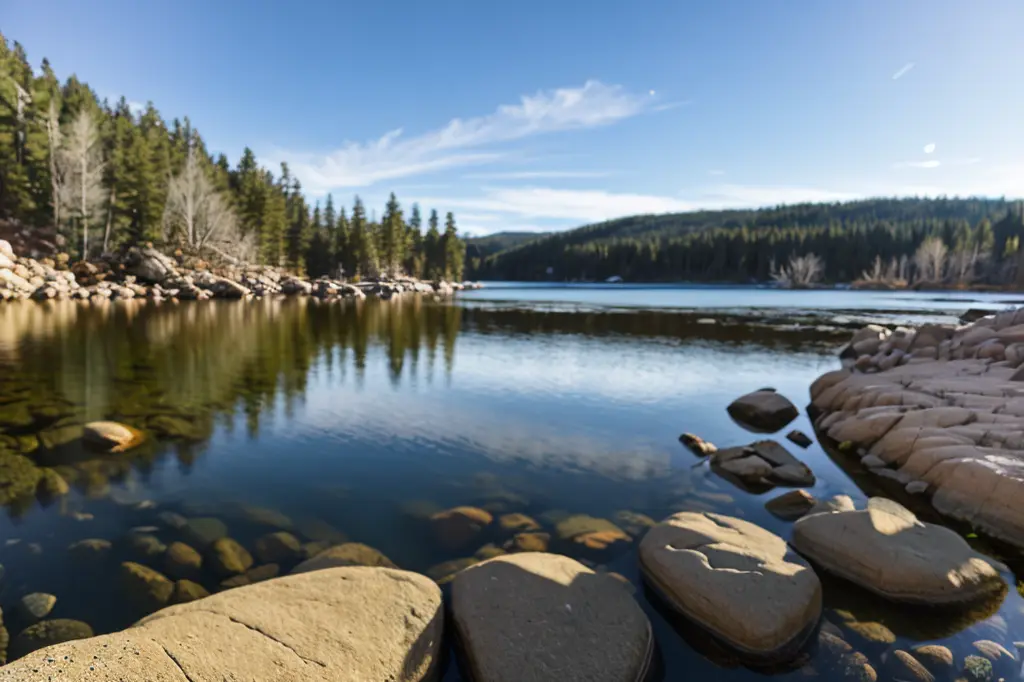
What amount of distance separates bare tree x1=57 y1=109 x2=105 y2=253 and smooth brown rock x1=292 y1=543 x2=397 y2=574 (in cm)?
7457

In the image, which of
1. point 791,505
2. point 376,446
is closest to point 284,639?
point 376,446

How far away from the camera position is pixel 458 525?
8992 mm

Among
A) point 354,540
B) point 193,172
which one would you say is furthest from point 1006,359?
point 193,172

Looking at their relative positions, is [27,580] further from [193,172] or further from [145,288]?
[193,172]

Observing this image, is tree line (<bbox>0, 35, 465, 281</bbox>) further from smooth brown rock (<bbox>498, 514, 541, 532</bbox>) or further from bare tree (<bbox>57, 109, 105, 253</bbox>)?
smooth brown rock (<bbox>498, 514, 541, 532</bbox>)

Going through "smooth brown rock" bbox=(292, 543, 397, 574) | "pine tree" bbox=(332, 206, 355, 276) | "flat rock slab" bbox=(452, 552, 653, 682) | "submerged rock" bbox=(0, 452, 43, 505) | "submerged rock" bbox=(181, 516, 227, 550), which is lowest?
"submerged rock" bbox=(181, 516, 227, 550)

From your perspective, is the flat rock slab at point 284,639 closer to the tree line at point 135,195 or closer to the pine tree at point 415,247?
the tree line at point 135,195

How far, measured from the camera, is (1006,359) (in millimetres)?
16688

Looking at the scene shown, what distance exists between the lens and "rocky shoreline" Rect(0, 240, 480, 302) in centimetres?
5425

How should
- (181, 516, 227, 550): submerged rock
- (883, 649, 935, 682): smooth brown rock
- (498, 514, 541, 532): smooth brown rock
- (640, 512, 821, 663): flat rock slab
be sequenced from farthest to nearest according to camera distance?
(498, 514, 541, 532): smooth brown rock → (181, 516, 227, 550): submerged rock → (640, 512, 821, 663): flat rock slab → (883, 649, 935, 682): smooth brown rock

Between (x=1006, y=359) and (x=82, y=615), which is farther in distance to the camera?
(x=1006, y=359)

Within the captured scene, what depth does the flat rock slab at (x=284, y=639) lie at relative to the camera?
3926 millimetres

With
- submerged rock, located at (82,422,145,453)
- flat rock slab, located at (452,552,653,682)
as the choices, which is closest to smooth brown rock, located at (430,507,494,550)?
flat rock slab, located at (452,552,653,682)

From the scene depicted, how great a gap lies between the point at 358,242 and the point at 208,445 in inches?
3965
